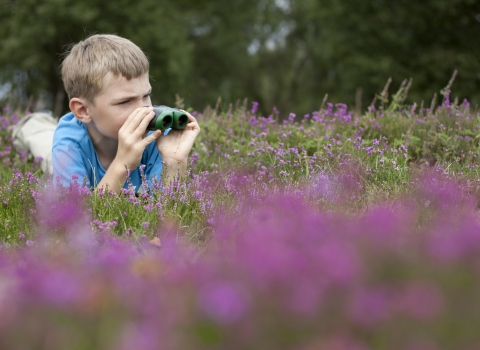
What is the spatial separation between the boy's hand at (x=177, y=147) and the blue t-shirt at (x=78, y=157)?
0.18 meters

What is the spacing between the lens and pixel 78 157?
4.48 meters

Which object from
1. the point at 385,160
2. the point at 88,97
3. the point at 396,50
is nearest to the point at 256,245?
the point at 385,160

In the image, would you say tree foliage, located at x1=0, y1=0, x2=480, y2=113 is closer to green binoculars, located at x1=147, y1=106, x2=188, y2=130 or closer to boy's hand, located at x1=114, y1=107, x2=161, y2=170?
green binoculars, located at x1=147, y1=106, x2=188, y2=130

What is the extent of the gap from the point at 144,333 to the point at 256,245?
18.8 inches

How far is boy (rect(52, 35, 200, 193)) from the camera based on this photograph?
167 inches

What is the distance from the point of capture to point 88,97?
14.9ft

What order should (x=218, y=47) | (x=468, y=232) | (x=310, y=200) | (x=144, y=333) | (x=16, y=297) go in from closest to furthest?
(x=144, y=333)
(x=16, y=297)
(x=468, y=232)
(x=310, y=200)
(x=218, y=47)

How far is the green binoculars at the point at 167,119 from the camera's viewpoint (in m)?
4.23

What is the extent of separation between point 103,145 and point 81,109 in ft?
1.20

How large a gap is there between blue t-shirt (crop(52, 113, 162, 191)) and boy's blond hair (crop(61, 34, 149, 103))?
0.29m

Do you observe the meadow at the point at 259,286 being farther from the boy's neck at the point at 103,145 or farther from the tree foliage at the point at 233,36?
the tree foliage at the point at 233,36

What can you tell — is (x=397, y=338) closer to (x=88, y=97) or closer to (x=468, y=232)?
(x=468, y=232)

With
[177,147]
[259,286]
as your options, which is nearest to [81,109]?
[177,147]

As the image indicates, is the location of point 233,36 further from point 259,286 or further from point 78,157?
point 259,286
